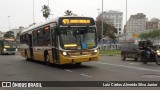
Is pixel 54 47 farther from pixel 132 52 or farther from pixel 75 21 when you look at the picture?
pixel 132 52

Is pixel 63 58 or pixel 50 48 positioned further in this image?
pixel 50 48

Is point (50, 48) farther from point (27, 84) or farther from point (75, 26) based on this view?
point (27, 84)

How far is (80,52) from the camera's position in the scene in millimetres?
20203

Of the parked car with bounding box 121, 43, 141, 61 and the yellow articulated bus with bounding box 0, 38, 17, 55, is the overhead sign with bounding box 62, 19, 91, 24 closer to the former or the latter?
the parked car with bounding box 121, 43, 141, 61

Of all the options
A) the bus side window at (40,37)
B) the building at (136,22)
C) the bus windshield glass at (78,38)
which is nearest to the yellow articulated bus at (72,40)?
the bus windshield glass at (78,38)

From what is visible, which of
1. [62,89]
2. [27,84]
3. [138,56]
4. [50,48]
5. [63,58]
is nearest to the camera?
[62,89]

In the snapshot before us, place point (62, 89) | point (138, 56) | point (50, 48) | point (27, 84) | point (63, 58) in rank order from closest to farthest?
point (62, 89), point (27, 84), point (63, 58), point (50, 48), point (138, 56)

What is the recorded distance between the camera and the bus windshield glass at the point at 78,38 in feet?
66.0

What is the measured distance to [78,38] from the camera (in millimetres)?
20359

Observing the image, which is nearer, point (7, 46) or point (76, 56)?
point (76, 56)

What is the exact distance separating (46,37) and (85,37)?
375 cm

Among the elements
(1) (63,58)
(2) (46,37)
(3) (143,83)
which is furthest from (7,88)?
(2) (46,37)

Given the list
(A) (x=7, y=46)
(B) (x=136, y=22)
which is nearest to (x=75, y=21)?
(A) (x=7, y=46)

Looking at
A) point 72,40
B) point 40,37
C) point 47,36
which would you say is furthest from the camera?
point 40,37
